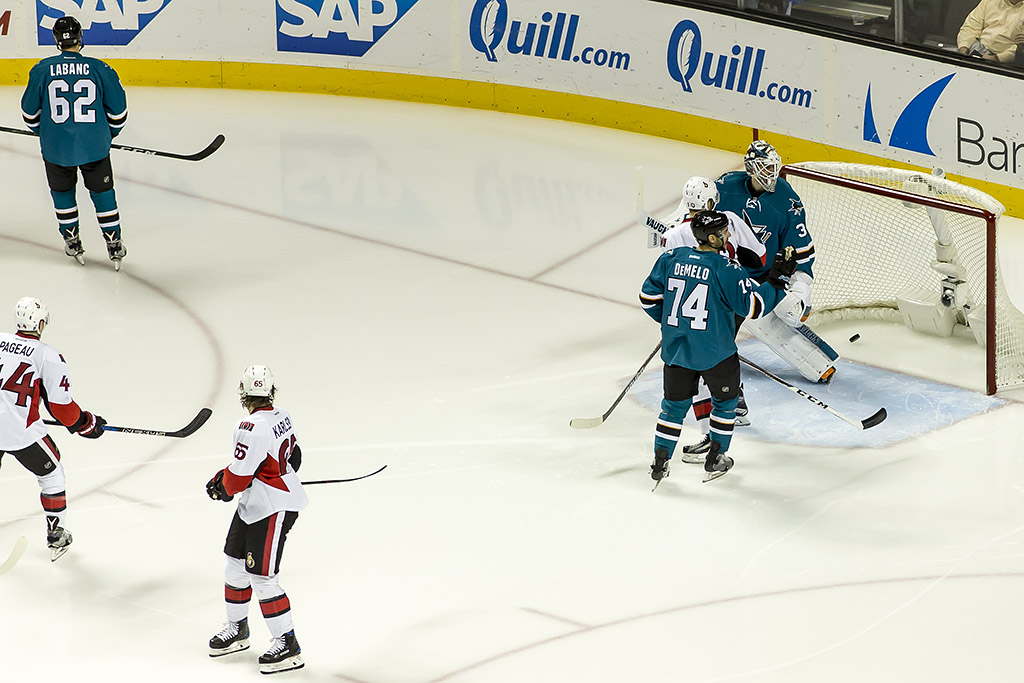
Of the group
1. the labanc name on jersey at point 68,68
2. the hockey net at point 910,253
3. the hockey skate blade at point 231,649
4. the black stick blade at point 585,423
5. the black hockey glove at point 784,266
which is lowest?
the hockey skate blade at point 231,649

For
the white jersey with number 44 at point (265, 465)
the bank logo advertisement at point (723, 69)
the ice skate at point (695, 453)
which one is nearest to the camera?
the white jersey with number 44 at point (265, 465)

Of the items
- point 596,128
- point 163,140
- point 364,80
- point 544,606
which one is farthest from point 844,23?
point 544,606

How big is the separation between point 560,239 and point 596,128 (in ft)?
5.97

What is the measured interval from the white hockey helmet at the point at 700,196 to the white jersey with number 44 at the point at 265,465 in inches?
80.0

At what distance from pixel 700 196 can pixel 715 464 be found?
3.26 feet

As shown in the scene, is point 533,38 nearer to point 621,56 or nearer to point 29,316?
point 621,56

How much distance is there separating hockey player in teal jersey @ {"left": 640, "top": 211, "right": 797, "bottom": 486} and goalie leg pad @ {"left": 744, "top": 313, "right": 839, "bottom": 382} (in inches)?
32.7

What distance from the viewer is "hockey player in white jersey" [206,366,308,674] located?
454 centimetres

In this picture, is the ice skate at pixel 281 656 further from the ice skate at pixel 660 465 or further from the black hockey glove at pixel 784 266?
the black hockey glove at pixel 784 266

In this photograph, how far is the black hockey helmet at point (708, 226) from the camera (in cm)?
559

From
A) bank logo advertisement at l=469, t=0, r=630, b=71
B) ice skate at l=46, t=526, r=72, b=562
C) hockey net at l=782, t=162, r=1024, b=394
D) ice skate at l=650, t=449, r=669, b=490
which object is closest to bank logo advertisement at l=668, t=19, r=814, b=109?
bank logo advertisement at l=469, t=0, r=630, b=71

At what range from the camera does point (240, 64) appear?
11.1 meters

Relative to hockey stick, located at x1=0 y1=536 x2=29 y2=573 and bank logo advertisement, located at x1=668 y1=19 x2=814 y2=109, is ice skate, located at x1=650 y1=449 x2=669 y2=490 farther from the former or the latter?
bank logo advertisement, located at x1=668 y1=19 x2=814 y2=109

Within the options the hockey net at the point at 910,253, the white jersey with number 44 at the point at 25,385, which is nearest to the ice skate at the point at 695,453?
the hockey net at the point at 910,253
